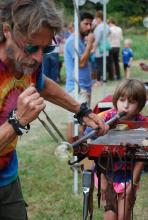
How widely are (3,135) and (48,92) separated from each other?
0.77 metres

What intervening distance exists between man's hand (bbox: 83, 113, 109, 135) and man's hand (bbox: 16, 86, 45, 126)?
742 millimetres

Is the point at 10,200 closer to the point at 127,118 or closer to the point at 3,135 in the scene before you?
the point at 3,135

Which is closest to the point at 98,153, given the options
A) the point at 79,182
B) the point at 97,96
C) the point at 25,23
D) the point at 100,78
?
the point at 25,23

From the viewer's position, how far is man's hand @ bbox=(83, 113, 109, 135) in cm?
305

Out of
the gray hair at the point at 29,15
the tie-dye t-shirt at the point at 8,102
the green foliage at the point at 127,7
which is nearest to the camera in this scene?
the gray hair at the point at 29,15

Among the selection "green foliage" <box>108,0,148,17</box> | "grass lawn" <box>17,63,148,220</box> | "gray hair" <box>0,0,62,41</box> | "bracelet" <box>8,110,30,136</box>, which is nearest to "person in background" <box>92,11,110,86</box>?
"grass lawn" <box>17,63,148,220</box>

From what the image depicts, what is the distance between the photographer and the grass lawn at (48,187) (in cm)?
512

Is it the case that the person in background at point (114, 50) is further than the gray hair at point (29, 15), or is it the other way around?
the person in background at point (114, 50)

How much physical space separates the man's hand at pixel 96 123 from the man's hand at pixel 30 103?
2.44 feet

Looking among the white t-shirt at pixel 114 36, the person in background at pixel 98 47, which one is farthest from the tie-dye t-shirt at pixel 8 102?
the white t-shirt at pixel 114 36

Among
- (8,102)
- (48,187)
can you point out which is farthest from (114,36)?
(8,102)

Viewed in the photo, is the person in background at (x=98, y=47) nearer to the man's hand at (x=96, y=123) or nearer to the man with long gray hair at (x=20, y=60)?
the man's hand at (x=96, y=123)

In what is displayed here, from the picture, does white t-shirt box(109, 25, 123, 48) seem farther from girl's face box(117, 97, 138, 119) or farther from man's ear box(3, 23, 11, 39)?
man's ear box(3, 23, 11, 39)

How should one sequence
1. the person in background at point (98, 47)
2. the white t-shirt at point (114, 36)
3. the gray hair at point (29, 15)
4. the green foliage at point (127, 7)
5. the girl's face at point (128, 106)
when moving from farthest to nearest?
the green foliage at point (127, 7) < the white t-shirt at point (114, 36) < the person in background at point (98, 47) < the girl's face at point (128, 106) < the gray hair at point (29, 15)
